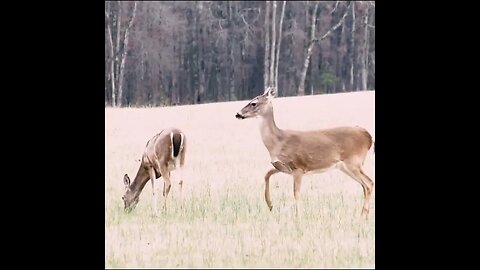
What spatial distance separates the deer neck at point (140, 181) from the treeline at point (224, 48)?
16.2 meters

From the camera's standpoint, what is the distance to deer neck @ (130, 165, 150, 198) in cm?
668

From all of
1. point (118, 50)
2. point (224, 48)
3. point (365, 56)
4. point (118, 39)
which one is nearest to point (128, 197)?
point (118, 39)

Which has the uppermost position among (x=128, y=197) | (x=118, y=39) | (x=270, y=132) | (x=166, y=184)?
(x=118, y=39)

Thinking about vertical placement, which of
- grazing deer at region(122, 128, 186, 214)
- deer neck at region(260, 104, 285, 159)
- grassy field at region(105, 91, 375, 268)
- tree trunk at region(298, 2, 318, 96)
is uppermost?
tree trunk at region(298, 2, 318, 96)

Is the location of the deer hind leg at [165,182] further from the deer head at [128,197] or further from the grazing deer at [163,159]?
the deer head at [128,197]

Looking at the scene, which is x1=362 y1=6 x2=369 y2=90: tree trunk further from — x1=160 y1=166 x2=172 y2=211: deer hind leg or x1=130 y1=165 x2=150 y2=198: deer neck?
x1=160 y1=166 x2=172 y2=211: deer hind leg

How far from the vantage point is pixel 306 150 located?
20.1 feet

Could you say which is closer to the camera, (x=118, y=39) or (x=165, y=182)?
(x=165, y=182)

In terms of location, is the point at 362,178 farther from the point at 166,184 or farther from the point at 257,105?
the point at 166,184

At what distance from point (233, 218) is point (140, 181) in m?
1.23

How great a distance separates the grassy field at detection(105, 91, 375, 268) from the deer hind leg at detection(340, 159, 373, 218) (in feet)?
0.25

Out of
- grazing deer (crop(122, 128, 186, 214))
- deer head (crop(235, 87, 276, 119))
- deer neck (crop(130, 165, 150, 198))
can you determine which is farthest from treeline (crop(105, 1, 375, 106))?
deer head (crop(235, 87, 276, 119))

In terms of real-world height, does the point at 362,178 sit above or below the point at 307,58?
below
